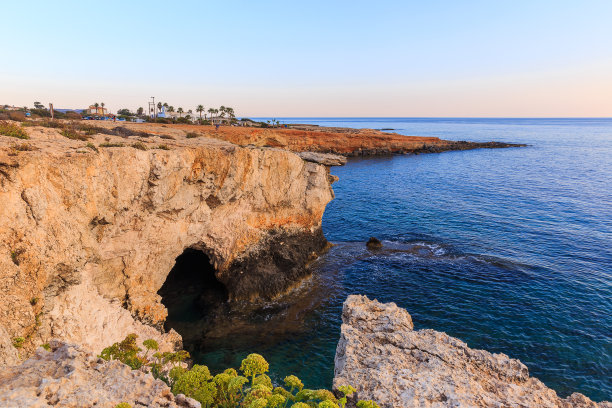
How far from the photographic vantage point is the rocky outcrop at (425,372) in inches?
410

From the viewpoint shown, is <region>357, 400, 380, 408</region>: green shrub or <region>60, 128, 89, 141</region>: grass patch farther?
<region>60, 128, 89, 141</region>: grass patch

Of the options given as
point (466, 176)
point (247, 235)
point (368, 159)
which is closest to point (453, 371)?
point (247, 235)

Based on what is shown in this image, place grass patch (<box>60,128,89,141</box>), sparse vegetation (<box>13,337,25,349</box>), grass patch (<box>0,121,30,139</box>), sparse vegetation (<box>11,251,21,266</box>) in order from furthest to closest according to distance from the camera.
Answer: grass patch (<box>60,128,89,141</box>), grass patch (<box>0,121,30,139</box>), sparse vegetation (<box>11,251,21,266</box>), sparse vegetation (<box>13,337,25,349</box>)

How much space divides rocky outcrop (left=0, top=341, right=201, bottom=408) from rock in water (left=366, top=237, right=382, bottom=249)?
26368mm

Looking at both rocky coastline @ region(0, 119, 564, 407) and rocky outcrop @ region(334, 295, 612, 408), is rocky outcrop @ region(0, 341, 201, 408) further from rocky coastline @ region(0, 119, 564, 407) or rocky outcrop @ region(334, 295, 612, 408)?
rocky outcrop @ region(334, 295, 612, 408)

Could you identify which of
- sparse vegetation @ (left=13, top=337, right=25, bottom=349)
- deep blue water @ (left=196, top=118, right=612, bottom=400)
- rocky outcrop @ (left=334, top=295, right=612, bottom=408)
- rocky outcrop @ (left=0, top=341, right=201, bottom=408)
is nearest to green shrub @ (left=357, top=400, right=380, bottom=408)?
rocky outcrop @ (left=334, top=295, right=612, bottom=408)

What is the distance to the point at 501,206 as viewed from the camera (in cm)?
4362

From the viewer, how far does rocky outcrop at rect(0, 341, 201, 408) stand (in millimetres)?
6254

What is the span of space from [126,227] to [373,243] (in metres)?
22.7

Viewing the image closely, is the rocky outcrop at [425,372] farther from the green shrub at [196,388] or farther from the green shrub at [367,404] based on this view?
the green shrub at [196,388]

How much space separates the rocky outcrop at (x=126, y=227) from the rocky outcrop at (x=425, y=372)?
Result: 10.5 m

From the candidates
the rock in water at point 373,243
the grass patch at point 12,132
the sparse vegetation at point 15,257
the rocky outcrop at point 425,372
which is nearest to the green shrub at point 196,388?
the rocky outcrop at point 425,372

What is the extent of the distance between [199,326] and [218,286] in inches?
172

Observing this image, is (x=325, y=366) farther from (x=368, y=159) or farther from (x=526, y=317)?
(x=368, y=159)
